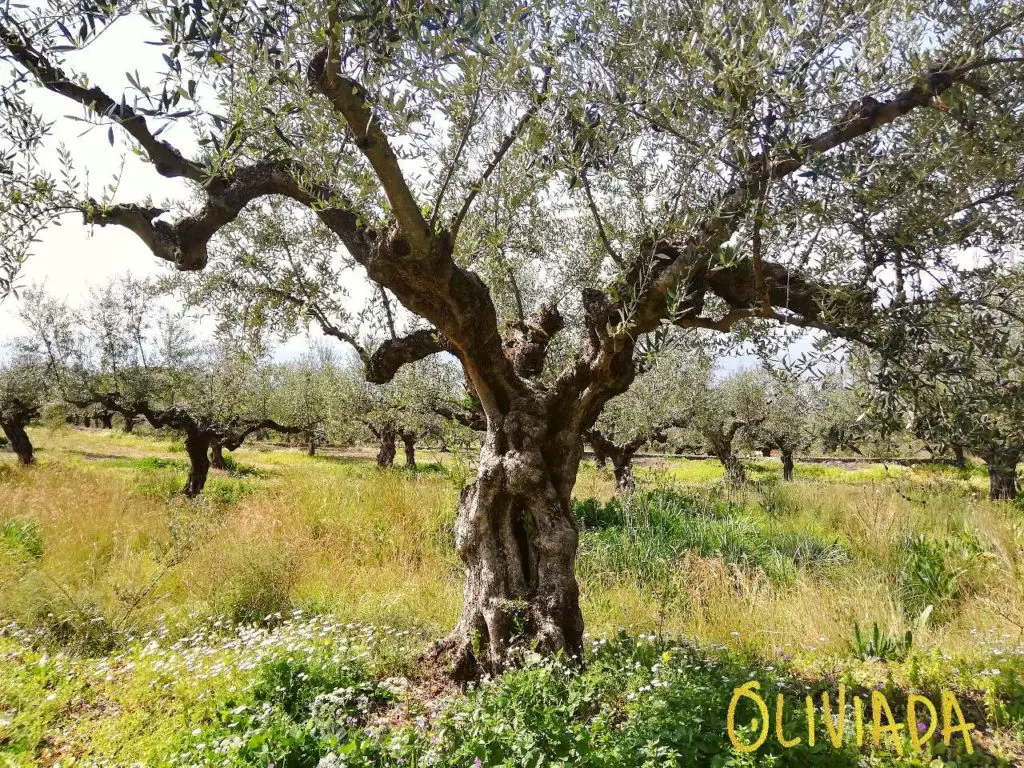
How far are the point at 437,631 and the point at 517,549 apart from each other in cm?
193

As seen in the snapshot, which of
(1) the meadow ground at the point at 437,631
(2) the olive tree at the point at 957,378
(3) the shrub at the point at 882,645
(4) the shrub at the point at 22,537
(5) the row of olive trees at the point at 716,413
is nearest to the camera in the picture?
(2) the olive tree at the point at 957,378

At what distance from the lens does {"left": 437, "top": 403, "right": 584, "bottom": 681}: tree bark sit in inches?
179

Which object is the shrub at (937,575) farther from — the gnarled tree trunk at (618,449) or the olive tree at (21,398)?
the olive tree at (21,398)

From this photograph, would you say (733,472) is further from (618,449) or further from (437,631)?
(437,631)

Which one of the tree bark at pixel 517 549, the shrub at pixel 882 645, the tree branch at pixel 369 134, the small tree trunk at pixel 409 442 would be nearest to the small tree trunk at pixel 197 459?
the small tree trunk at pixel 409 442

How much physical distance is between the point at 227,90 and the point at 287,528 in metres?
8.06

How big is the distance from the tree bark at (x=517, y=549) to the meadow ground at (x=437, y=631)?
39 cm

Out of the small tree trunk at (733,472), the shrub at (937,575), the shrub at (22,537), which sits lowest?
the shrub at (22,537)

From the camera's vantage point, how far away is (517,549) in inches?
190

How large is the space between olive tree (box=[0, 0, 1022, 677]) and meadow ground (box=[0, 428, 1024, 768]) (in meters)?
0.99

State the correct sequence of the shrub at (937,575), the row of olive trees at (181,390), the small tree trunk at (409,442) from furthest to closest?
the small tree trunk at (409,442) → the row of olive trees at (181,390) → the shrub at (937,575)

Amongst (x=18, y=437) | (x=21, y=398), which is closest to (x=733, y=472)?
(x=18, y=437)

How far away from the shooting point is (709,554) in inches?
338

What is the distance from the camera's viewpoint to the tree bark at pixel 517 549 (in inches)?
179
